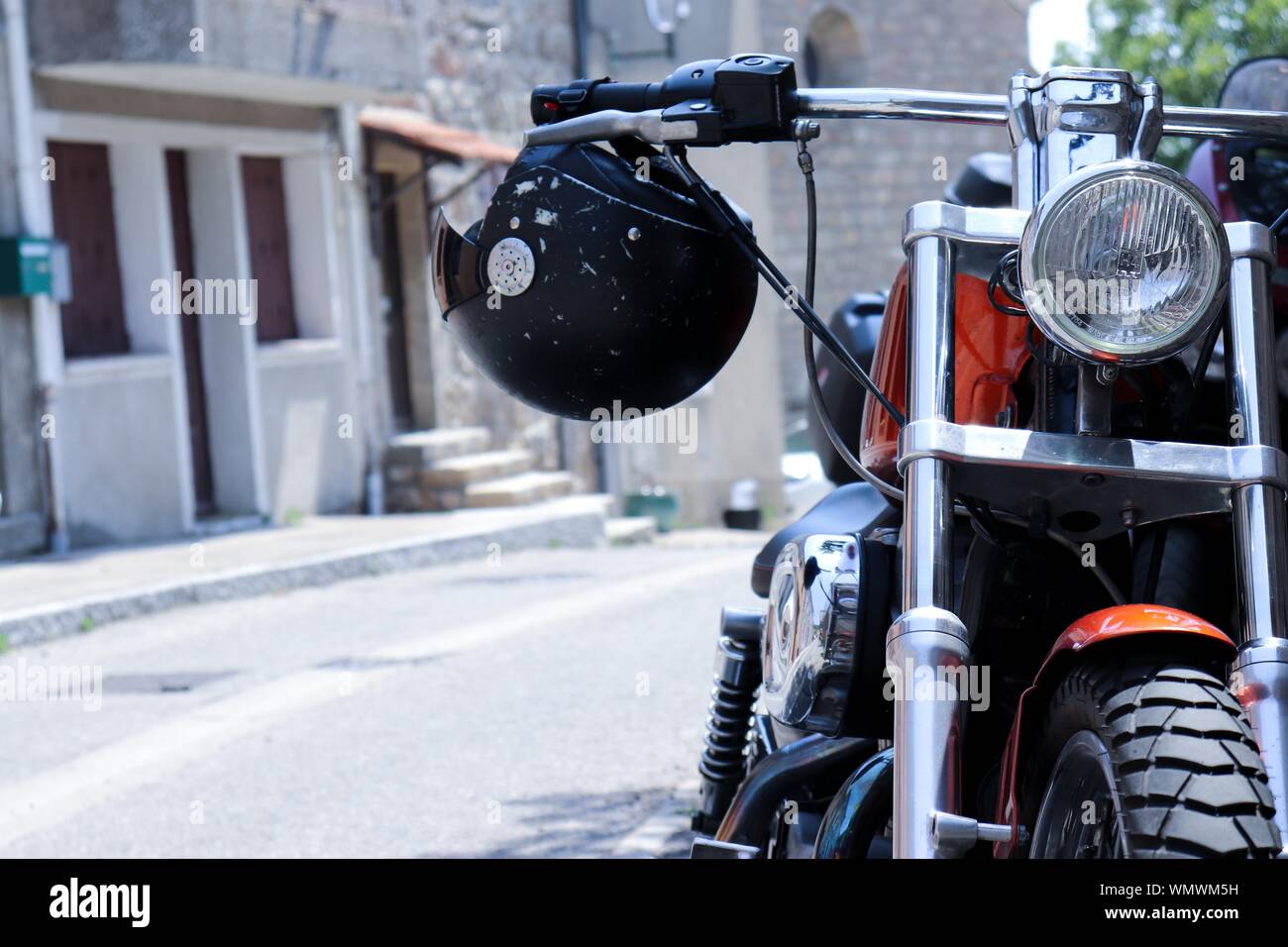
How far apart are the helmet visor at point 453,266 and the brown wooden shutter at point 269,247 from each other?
1329 cm

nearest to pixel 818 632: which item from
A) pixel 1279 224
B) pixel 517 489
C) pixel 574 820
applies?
pixel 1279 224

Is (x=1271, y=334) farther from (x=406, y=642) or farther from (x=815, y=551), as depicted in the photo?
(x=406, y=642)

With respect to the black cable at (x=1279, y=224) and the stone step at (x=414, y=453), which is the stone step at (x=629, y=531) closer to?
the stone step at (x=414, y=453)

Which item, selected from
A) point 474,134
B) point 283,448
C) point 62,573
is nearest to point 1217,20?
point 474,134

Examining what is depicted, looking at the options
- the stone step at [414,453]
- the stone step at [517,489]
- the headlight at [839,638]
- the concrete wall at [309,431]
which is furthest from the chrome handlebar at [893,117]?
the stone step at [414,453]

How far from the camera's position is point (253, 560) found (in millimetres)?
11836

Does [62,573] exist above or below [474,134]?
below

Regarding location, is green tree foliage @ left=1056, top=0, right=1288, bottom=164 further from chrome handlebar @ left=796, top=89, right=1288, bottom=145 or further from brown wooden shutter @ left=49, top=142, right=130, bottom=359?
chrome handlebar @ left=796, top=89, right=1288, bottom=145

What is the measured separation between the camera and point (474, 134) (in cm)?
1784

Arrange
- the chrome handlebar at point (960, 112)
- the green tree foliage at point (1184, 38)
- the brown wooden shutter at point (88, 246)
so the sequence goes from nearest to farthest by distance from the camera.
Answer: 1. the chrome handlebar at point (960, 112)
2. the brown wooden shutter at point (88, 246)
3. the green tree foliage at point (1184, 38)

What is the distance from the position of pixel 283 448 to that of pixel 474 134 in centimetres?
422

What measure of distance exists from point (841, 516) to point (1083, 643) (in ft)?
3.01

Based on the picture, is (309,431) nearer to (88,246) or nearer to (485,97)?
(88,246)

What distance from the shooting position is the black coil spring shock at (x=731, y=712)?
139 inches
